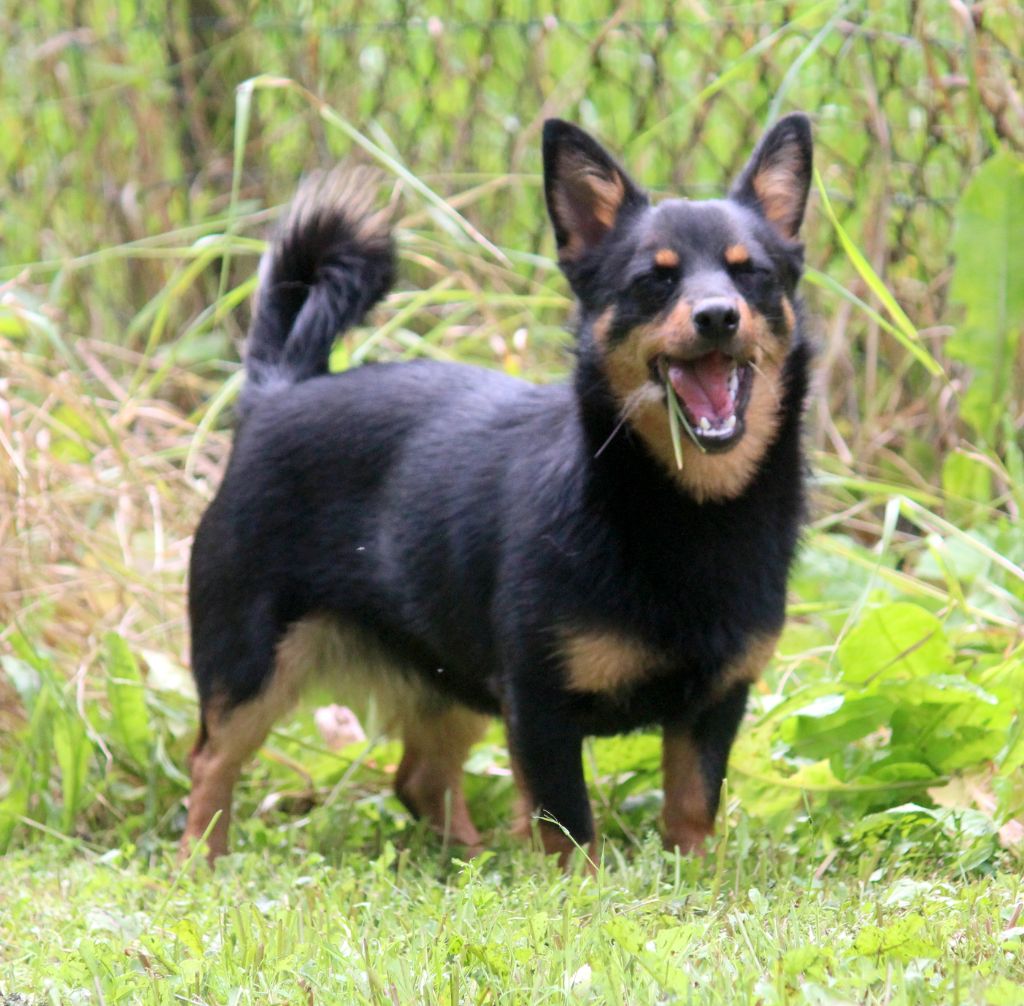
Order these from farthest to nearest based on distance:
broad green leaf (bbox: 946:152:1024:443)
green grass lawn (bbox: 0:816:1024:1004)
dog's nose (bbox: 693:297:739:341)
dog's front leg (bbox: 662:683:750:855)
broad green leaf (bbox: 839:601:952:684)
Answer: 1. broad green leaf (bbox: 946:152:1024:443)
2. broad green leaf (bbox: 839:601:952:684)
3. dog's front leg (bbox: 662:683:750:855)
4. dog's nose (bbox: 693:297:739:341)
5. green grass lawn (bbox: 0:816:1024:1004)

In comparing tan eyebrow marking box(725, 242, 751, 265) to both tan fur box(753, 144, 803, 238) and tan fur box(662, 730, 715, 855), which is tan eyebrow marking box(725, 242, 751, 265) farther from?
tan fur box(662, 730, 715, 855)

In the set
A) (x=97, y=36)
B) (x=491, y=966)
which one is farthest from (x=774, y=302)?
(x=97, y=36)

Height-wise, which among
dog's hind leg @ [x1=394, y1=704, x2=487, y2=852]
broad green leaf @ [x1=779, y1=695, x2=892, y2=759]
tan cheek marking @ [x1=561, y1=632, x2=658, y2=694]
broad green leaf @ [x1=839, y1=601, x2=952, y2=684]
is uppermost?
tan cheek marking @ [x1=561, y1=632, x2=658, y2=694]

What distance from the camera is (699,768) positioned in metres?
3.29

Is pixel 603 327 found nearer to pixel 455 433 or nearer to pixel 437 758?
pixel 455 433

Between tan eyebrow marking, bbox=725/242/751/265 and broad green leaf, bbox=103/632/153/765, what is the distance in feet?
5.95

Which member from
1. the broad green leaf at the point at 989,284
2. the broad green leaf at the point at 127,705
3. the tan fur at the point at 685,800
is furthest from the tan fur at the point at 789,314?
the broad green leaf at the point at 127,705

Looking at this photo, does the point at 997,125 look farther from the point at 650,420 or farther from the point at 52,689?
the point at 52,689

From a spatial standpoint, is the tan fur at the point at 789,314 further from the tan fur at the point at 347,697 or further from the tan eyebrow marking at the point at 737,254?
the tan fur at the point at 347,697

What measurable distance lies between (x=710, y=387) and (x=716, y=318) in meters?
0.23

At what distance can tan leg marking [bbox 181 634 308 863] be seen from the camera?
3.69 m

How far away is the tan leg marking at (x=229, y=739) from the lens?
12.1ft

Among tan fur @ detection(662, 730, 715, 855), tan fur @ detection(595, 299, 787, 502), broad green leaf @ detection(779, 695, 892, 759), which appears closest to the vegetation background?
broad green leaf @ detection(779, 695, 892, 759)

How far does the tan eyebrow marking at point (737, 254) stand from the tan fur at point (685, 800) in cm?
98
